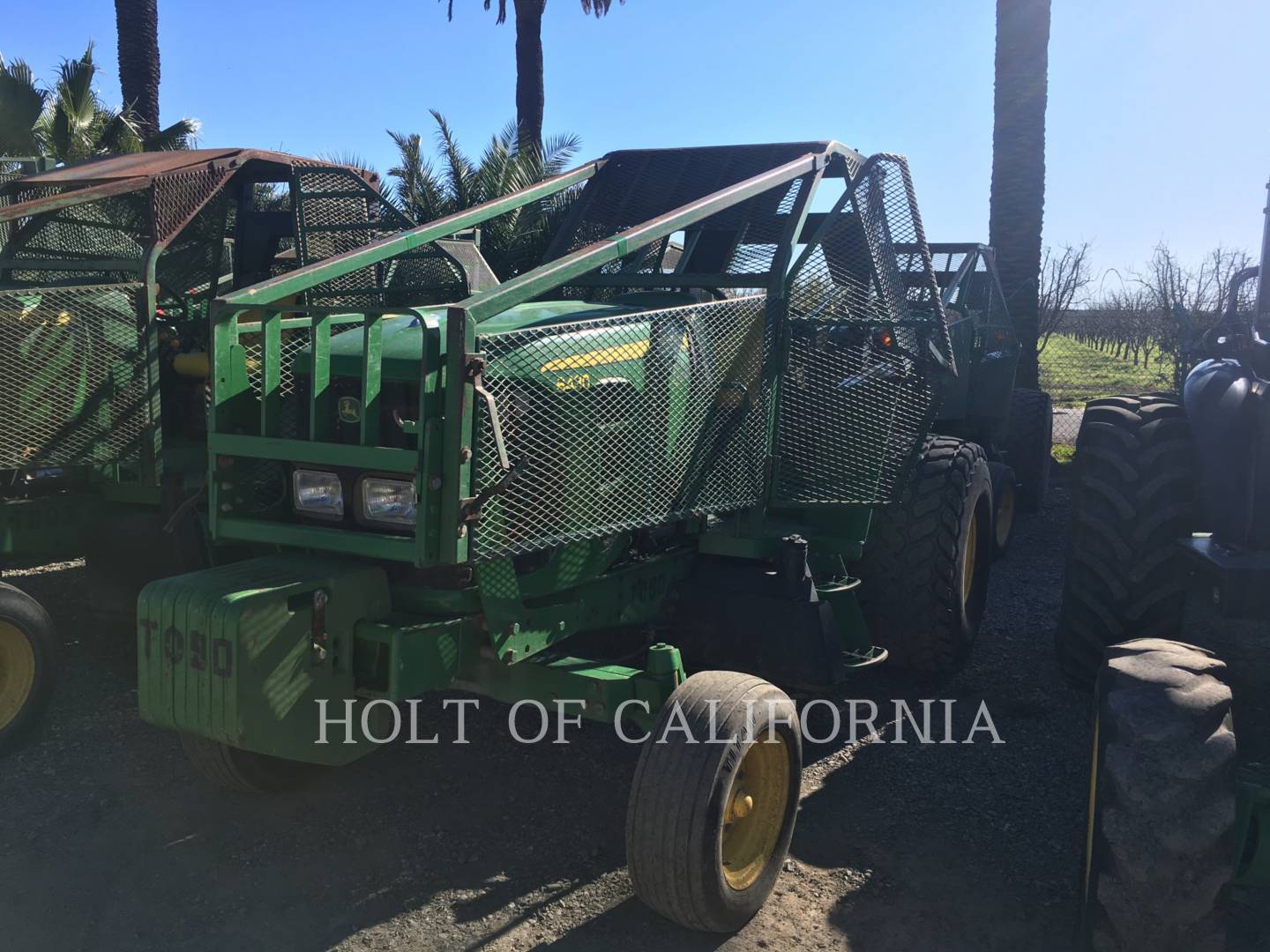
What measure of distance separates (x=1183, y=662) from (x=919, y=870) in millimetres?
1210

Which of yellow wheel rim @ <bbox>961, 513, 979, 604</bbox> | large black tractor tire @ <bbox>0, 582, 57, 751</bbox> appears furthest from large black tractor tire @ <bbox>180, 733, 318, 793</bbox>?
yellow wheel rim @ <bbox>961, 513, 979, 604</bbox>

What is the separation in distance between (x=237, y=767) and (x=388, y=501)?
58.0 inches

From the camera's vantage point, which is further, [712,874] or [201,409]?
[201,409]

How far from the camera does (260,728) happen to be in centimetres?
314

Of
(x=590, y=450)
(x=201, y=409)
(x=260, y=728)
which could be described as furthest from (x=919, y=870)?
(x=201, y=409)

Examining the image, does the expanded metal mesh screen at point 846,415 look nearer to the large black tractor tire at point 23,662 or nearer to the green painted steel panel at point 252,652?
the green painted steel panel at point 252,652

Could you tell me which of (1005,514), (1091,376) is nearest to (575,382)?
(1005,514)

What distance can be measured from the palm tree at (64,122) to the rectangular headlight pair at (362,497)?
404 inches

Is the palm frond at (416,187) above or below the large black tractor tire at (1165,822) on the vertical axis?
above

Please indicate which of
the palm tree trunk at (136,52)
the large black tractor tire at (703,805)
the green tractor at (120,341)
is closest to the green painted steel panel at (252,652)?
the large black tractor tire at (703,805)

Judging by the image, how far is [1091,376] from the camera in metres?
27.7

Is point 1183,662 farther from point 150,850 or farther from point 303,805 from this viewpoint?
point 150,850

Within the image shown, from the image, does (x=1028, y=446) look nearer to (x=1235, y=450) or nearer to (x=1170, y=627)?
(x=1170, y=627)

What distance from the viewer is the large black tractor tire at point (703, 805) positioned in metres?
3.25
